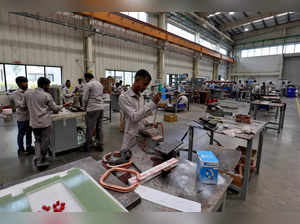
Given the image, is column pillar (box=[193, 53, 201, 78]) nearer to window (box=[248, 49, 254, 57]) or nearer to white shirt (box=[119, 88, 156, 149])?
window (box=[248, 49, 254, 57])

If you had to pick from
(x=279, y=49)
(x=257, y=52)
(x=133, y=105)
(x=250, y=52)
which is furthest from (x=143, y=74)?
(x=250, y=52)

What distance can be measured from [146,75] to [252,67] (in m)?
17.3

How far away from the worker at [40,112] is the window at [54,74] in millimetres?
4640

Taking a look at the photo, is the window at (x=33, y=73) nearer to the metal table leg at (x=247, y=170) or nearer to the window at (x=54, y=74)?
the window at (x=54, y=74)

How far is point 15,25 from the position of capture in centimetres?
502

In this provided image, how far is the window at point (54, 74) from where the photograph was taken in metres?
5.94

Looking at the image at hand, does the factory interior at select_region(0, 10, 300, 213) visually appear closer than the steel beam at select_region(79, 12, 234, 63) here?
Yes

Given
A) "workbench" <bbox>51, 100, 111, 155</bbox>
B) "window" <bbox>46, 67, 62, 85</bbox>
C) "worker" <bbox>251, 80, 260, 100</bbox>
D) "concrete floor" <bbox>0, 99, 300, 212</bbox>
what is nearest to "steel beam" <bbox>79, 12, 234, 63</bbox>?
"window" <bbox>46, 67, 62, 85</bbox>

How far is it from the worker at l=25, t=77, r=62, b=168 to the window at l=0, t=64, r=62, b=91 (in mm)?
4212

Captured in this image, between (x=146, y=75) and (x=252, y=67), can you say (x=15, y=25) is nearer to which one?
(x=146, y=75)

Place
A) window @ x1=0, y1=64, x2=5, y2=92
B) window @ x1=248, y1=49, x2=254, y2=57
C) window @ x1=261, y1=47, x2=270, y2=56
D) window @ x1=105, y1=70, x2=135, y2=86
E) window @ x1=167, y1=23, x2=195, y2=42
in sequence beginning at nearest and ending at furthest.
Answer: window @ x1=0, y1=64, x2=5, y2=92 < window @ x1=105, y1=70, x2=135, y2=86 < window @ x1=167, y1=23, x2=195, y2=42 < window @ x1=261, y1=47, x2=270, y2=56 < window @ x1=248, y1=49, x2=254, y2=57

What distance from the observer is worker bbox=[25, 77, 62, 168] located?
198 centimetres
